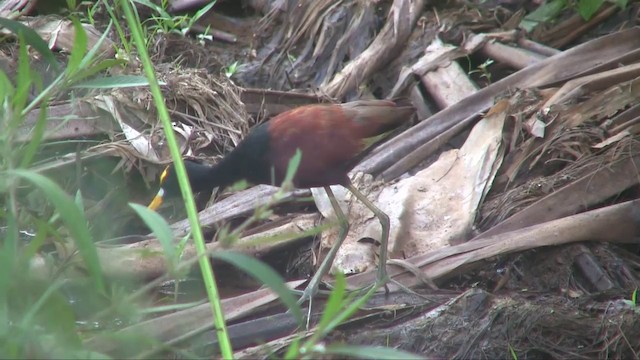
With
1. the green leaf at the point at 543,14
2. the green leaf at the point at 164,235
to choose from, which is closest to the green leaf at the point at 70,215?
the green leaf at the point at 164,235

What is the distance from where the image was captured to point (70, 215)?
2113 mm

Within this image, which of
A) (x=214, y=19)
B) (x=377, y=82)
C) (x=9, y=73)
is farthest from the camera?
(x=214, y=19)

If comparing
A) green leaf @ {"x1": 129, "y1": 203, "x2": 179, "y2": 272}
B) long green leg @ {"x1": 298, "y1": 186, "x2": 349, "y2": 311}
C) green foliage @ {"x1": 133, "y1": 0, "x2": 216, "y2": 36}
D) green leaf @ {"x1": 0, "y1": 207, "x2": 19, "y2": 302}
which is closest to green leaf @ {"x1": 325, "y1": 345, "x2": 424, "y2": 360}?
green leaf @ {"x1": 129, "y1": 203, "x2": 179, "y2": 272}

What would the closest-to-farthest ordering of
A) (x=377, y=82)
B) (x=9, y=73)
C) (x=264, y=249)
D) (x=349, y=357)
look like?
(x=349, y=357) < (x=264, y=249) < (x=9, y=73) < (x=377, y=82)

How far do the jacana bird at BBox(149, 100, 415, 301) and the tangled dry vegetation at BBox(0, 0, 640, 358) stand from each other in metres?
0.19

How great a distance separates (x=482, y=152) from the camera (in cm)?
491

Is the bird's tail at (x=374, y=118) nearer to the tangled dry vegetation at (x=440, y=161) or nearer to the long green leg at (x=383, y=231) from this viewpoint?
the long green leg at (x=383, y=231)

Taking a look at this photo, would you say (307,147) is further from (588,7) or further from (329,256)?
(588,7)

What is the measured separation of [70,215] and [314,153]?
243cm

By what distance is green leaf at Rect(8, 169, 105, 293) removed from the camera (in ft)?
6.89

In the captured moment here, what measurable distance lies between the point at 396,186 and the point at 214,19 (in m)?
2.89

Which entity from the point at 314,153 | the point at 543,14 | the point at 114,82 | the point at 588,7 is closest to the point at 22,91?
the point at 114,82

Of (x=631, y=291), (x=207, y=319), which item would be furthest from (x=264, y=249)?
(x=631, y=291)

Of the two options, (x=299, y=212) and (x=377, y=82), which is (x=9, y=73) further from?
(x=377, y=82)
